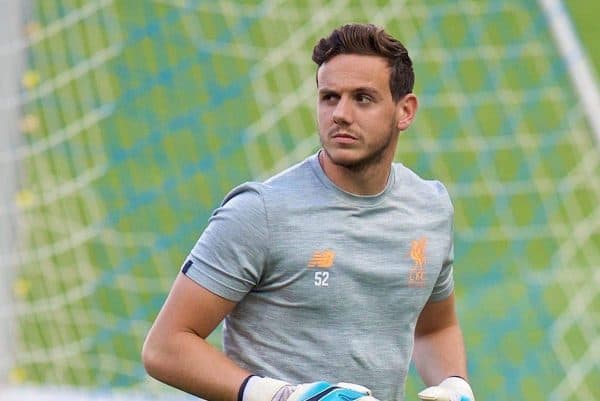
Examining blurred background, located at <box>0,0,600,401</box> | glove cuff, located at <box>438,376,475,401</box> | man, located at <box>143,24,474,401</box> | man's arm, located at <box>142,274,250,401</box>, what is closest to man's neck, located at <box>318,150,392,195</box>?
man, located at <box>143,24,474,401</box>

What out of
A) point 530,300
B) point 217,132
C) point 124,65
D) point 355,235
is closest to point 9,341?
point 355,235

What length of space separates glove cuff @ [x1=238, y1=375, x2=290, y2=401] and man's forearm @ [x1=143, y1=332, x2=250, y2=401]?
0.05 ft

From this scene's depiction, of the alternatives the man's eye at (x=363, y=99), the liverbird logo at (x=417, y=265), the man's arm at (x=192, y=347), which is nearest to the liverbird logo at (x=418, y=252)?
the liverbird logo at (x=417, y=265)

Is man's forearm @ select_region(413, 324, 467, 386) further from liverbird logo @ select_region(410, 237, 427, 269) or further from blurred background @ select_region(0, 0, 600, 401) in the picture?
blurred background @ select_region(0, 0, 600, 401)

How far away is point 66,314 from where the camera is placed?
328 inches

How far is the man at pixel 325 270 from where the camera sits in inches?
126

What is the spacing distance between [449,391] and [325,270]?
41cm

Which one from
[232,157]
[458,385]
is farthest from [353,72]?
[232,157]

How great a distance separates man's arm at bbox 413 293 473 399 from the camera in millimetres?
3721

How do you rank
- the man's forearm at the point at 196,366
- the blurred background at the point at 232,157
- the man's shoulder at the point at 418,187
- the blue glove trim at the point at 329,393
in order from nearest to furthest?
the blue glove trim at the point at 329,393, the man's forearm at the point at 196,366, the man's shoulder at the point at 418,187, the blurred background at the point at 232,157

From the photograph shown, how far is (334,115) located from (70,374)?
4.92m

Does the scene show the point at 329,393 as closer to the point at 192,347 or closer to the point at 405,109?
the point at 192,347

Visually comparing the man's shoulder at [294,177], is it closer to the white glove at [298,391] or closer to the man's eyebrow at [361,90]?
the man's eyebrow at [361,90]

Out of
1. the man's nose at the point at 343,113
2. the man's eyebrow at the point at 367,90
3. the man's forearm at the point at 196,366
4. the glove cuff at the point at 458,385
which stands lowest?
the glove cuff at the point at 458,385
